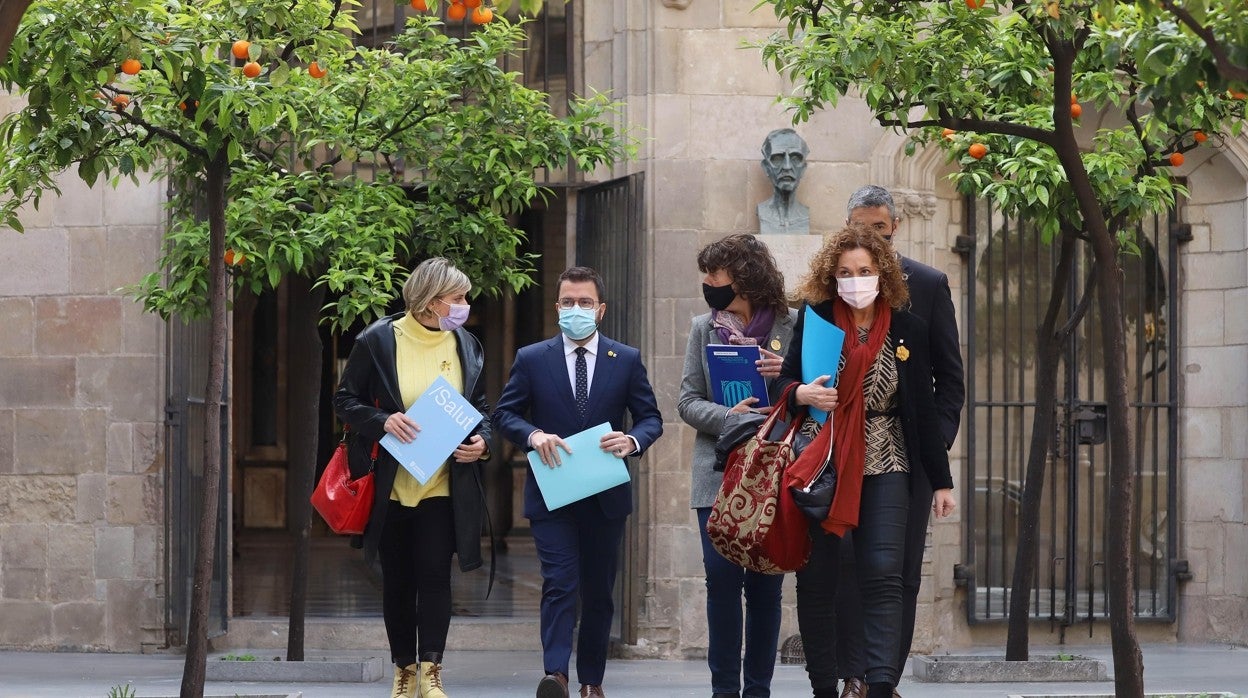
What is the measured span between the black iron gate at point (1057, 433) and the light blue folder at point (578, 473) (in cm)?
467

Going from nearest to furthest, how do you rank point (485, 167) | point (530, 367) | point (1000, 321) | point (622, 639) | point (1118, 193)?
point (530, 367) < point (1118, 193) < point (485, 167) < point (622, 639) < point (1000, 321)

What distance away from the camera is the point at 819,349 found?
20.7 feet

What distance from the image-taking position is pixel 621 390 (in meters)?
7.39

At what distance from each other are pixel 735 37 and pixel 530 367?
4.03 meters

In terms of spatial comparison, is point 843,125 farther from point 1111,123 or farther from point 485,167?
point 485,167

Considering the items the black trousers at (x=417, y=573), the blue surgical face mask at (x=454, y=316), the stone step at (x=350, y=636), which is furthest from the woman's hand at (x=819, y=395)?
the stone step at (x=350, y=636)

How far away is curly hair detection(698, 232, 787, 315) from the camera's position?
273 inches

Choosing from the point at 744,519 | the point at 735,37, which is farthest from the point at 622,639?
the point at 744,519

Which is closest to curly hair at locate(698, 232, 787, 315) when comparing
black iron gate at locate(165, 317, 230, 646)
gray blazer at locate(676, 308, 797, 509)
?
gray blazer at locate(676, 308, 797, 509)

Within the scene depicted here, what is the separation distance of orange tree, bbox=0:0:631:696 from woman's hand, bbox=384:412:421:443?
816 millimetres

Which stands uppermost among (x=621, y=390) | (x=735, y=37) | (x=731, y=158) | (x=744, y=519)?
(x=735, y=37)

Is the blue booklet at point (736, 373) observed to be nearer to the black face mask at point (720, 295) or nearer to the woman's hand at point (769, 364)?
the woman's hand at point (769, 364)

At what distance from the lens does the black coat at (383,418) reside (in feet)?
23.6

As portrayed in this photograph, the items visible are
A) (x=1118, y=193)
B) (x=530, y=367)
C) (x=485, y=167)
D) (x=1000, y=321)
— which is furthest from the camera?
(x=1000, y=321)
